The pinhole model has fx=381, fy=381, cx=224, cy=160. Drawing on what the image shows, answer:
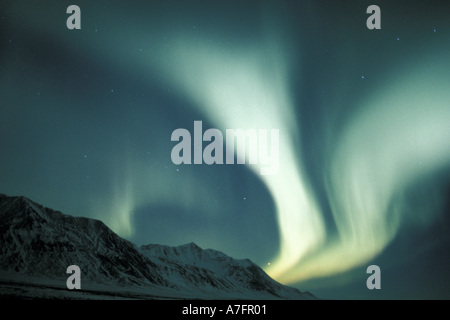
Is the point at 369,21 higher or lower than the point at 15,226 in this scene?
higher

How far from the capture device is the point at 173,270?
260 ft

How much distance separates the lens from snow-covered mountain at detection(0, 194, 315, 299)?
55875mm

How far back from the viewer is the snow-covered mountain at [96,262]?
55.9 metres

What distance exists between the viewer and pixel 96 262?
68.4 metres

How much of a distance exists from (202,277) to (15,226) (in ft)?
139
